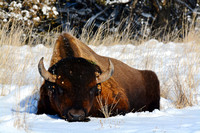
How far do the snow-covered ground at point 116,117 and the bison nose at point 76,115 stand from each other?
11 centimetres

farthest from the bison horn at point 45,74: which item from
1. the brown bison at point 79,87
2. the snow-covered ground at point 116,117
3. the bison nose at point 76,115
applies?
the bison nose at point 76,115

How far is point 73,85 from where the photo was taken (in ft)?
14.5

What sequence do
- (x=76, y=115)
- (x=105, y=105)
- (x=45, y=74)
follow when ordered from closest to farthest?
(x=76, y=115), (x=45, y=74), (x=105, y=105)

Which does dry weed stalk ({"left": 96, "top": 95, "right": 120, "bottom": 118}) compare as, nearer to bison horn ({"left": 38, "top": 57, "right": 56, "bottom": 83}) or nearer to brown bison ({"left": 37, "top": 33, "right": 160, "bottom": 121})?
brown bison ({"left": 37, "top": 33, "right": 160, "bottom": 121})

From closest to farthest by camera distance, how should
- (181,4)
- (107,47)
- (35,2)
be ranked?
(107,47) → (35,2) → (181,4)

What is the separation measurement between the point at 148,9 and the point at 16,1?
731 centimetres

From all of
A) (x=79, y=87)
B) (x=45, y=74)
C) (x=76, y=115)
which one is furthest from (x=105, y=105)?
(x=45, y=74)

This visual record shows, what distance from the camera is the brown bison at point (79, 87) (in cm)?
437

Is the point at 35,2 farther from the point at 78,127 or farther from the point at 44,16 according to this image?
the point at 78,127

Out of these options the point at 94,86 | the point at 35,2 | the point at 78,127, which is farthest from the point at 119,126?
the point at 35,2

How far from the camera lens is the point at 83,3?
19.1m

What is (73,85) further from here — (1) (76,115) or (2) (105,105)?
(2) (105,105)

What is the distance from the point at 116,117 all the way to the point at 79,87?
0.76 meters

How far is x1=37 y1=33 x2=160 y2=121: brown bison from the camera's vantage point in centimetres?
437
